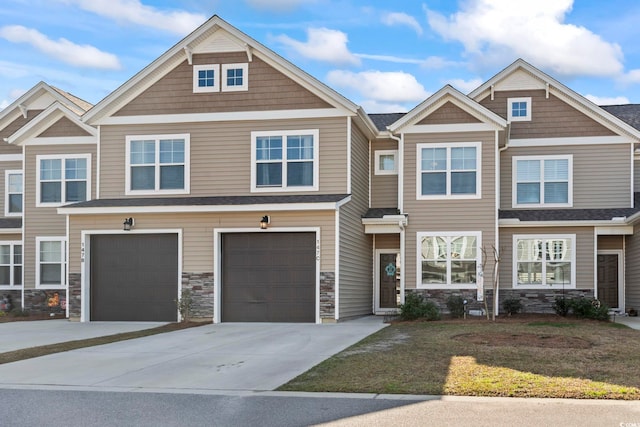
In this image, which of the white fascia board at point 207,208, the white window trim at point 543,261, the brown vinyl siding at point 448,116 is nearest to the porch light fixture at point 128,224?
the white fascia board at point 207,208

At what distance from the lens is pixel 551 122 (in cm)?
2305

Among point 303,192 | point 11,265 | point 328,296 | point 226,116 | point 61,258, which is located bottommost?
point 328,296

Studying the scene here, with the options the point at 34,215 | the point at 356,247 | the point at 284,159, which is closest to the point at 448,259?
the point at 356,247

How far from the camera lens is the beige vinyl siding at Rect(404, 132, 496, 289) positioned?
21.0 meters

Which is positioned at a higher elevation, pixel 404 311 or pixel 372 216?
pixel 372 216

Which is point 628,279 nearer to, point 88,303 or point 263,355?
point 263,355

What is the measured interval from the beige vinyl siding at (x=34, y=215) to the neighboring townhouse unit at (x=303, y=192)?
93mm

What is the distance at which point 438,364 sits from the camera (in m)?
11.1

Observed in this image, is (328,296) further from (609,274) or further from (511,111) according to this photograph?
(609,274)

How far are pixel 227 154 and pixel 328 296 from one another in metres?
4.90

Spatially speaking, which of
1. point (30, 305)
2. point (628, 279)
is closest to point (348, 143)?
point (628, 279)

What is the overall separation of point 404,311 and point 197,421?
39.5 ft

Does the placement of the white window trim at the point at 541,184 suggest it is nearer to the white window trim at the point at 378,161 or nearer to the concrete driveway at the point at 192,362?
the white window trim at the point at 378,161

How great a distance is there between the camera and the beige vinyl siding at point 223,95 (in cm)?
2072
